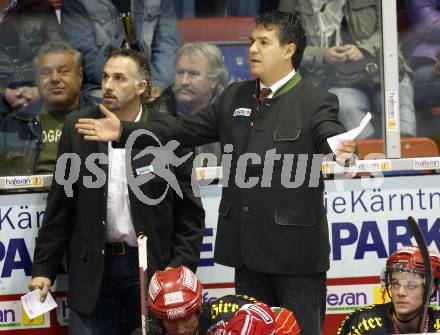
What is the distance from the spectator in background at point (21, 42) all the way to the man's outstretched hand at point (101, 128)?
1.11m

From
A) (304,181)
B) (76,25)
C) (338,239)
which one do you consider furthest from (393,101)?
(76,25)

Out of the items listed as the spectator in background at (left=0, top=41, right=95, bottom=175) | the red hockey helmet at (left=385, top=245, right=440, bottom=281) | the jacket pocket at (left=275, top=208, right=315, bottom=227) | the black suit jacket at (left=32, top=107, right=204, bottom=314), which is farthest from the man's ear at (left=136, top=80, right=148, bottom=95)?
the red hockey helmet at (left=385, top=245, right=440, bottom=281)

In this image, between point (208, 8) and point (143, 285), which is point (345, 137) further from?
point (208, 8)

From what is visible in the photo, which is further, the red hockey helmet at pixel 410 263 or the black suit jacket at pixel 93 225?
the black suit jacket at pixel 93 225

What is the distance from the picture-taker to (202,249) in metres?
6.20

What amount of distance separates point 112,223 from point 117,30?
111cm

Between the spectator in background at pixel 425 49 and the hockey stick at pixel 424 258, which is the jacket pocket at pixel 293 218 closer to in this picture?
the hockey stick at pixel 424 258

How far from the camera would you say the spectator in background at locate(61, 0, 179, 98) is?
6.17 meters

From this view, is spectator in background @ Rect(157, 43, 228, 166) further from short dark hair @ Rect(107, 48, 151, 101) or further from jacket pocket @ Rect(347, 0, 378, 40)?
jacket pocket @ Rect(347, 0, 378, 40)

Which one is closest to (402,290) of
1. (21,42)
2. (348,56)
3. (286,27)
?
(286,27)

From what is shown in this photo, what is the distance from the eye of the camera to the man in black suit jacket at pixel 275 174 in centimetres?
513

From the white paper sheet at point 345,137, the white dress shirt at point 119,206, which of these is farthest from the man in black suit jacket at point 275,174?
the white dress shirt at point 119,206

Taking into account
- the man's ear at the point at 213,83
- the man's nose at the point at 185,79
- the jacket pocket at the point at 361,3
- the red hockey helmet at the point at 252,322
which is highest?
the jacket pocket at the point at 361,3

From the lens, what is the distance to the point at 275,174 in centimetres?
514
